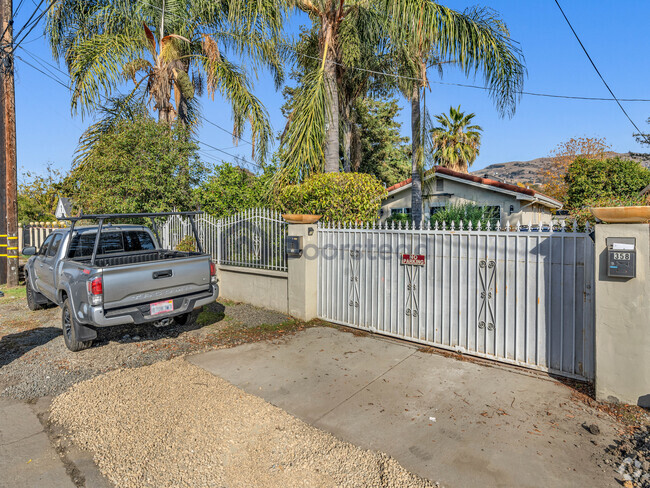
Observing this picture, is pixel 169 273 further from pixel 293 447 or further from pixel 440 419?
pixel 440 419

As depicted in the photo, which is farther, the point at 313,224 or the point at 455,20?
the point at 455,20

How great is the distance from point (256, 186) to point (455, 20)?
640 centimetres

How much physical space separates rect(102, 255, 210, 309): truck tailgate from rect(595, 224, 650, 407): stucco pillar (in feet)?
16.8

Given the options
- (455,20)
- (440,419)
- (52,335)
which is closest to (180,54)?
(455,20)

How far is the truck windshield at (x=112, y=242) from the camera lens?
6.22 metres

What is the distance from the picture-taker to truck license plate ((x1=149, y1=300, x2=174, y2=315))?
5.23 meters

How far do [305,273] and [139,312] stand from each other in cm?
278

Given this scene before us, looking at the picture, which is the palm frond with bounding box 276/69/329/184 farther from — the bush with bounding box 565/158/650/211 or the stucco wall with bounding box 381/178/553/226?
the bush with bounding box 565/158/650/211

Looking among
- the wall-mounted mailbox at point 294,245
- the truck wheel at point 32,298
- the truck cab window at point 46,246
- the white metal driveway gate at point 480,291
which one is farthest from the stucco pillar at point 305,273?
the truck wheel at point 32,298

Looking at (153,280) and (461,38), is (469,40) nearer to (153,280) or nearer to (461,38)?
(461,38)

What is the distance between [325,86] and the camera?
8.66m

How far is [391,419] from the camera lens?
11.5 ft

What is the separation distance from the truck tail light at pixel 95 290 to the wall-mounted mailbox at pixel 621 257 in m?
5.71

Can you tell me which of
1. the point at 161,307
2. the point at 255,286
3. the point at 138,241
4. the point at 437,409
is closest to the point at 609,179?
the point at 255,286
